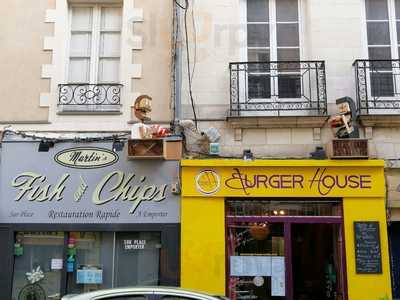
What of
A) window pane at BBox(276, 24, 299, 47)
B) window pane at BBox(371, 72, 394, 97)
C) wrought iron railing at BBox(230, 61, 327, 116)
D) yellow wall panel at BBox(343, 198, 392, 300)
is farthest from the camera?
window pane at BBox(276, 24, 299, 47)

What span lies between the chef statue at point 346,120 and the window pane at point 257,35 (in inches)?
68.9

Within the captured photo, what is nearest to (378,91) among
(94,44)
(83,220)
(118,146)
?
(118,146)

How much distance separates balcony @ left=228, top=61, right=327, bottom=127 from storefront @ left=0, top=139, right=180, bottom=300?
61.3 inches

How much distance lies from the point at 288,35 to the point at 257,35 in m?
0.54

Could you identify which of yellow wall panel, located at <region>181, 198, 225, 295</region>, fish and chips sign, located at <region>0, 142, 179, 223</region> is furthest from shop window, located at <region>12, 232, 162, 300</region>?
yellow wall panel, located at <region>181, 198, 225, 295</region>

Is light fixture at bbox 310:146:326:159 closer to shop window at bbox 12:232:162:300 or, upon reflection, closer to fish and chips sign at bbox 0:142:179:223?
fish and chips sign at bbox 0:142:179:223

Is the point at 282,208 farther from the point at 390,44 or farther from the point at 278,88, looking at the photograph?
the point at 390,44

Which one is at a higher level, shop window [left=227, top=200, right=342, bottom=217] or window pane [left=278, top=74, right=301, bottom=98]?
window pane [left=278, top=74, right=301, bottom=98]

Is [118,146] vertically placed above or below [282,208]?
above

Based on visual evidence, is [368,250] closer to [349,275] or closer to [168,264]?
[349,275]

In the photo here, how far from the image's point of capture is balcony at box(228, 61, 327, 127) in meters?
9.25

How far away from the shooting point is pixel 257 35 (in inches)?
389

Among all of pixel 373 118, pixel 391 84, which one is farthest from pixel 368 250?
pixel 391 84

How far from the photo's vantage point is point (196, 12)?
9.77 metres
